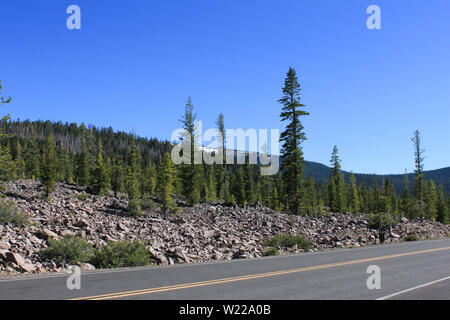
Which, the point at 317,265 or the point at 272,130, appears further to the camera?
the point at 272,130

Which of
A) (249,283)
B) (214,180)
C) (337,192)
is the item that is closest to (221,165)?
(214,180)

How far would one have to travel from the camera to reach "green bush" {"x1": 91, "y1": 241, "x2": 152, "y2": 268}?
14180 mm

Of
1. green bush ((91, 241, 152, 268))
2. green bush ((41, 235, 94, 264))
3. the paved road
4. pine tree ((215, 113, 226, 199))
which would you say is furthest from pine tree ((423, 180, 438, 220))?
green bush ((41, 235, 94, 264))

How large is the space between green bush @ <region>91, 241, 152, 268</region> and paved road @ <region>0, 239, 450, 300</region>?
194 centimetres

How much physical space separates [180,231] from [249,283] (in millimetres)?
18110

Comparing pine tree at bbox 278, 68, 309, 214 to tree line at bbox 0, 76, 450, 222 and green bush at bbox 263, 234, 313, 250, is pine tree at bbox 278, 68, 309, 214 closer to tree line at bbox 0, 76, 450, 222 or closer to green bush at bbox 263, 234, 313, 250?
tree line at bbox 0, 76, 450, 222

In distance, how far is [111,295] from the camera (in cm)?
783

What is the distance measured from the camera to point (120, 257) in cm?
1484

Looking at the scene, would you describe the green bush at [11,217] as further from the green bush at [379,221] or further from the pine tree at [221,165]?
the pine tree at [221,165]

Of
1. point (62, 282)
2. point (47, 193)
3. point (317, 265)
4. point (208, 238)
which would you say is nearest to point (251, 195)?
point (47, 193)
